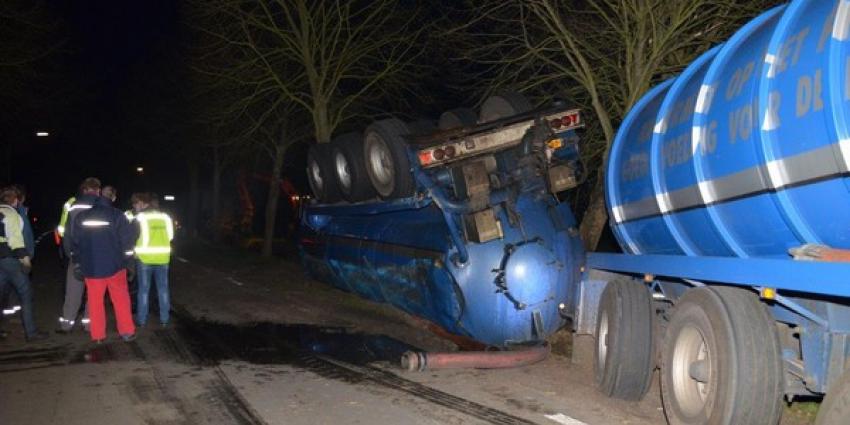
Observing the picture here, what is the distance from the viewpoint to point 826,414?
151 inches

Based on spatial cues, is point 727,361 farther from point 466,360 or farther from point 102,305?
point 102,305

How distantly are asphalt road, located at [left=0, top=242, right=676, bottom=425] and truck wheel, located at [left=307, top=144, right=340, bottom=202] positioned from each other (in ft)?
9.41

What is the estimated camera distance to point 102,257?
886 cm

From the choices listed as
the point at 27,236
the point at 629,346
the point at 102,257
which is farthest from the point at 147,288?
the point at 629,346

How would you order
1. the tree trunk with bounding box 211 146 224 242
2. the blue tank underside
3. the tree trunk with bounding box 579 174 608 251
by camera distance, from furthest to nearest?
1. the tree trunk with bounding box 211 146 224 242
2. the tree trunk with bounding box 579 174 608 251
3. the blue tank underside

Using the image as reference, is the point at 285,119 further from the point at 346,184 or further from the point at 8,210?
the point at 8,210

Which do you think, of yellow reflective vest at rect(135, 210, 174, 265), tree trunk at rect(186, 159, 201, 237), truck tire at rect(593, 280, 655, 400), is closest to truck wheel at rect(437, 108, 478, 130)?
yellow reflective vest at rect(135, 210, 174, 265)

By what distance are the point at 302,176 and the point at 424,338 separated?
1059 inches

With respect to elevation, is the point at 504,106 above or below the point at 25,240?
above

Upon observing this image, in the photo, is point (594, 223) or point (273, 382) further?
point (594, 223)

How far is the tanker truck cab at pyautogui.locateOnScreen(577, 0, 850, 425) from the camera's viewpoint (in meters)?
3.81

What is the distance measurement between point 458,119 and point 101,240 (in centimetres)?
507

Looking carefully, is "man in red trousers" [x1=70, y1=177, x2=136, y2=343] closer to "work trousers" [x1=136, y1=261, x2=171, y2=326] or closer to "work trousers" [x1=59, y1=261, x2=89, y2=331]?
"work trousers" [x1=59, y1=261, x2=89, y2=331]

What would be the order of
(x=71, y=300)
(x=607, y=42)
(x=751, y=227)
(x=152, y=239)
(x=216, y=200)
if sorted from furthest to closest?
(x=216, y=200)
(x=607, y=42)
(x=152, y=239)
(x=71, y=300)
(x=751, y=227)
